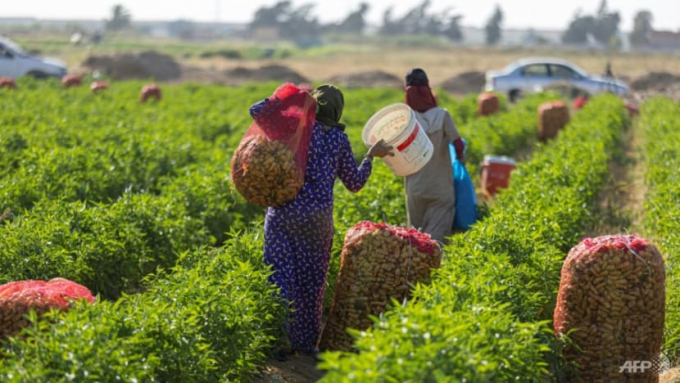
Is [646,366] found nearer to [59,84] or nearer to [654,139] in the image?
[654,139]

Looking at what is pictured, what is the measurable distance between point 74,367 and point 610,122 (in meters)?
13.3

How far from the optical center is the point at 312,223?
19.0 ft

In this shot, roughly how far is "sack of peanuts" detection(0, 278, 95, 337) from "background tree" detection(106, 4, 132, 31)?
4566 inches

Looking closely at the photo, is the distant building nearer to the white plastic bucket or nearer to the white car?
the white car

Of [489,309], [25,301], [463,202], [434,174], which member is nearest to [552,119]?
[463,202]

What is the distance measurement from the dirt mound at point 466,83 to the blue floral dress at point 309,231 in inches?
1279

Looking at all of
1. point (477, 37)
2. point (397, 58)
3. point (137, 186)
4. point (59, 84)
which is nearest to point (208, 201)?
point (137, 186)

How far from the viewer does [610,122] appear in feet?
52.4

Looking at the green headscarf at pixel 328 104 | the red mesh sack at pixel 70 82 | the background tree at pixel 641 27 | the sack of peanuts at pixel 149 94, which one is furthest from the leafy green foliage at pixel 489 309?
the background tree at pixel 641 27

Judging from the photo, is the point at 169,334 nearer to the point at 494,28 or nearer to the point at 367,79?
the point at 367,79

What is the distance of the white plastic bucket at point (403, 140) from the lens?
6.03 m

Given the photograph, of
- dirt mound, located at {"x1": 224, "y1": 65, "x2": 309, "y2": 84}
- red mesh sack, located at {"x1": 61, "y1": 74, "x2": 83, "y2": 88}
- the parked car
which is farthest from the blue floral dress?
dirt mound, located at {"x1": 224, "y1": 65, "x2": 309, "y2": 84}

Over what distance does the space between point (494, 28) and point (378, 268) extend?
103 meters

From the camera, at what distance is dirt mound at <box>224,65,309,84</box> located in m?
41.2
